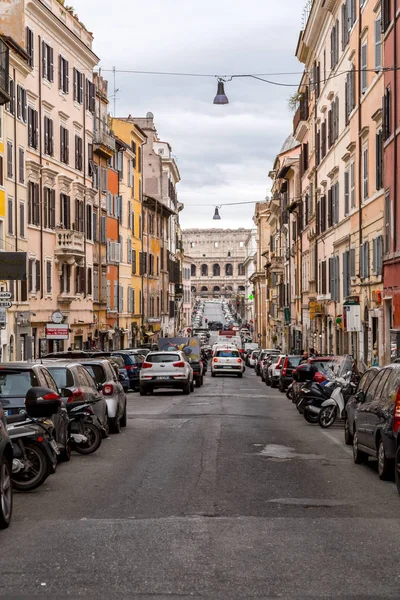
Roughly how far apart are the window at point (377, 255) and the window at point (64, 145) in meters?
22.0

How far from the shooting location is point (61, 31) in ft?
163

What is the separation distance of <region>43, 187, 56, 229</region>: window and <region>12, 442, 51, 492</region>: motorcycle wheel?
36550 millimetres

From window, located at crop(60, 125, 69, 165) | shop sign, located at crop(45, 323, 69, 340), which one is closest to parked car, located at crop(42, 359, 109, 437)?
shop sign, located at crop(45, 323, 69, 340)

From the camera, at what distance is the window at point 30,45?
1773 inches

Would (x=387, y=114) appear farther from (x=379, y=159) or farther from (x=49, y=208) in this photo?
(x=49, y=208)

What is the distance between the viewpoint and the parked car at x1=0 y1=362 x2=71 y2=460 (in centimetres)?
1388

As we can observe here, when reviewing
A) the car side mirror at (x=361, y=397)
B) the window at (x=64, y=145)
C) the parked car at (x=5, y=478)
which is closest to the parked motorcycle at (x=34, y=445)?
the parked car at (x=5, y=478)

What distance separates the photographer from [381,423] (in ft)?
45.4

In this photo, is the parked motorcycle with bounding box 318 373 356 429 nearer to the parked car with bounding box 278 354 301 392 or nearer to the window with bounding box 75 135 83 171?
the parked car with bounding box 278 354 301 392

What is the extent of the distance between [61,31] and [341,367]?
29.1m

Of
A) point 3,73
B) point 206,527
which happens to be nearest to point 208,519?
point 206,527

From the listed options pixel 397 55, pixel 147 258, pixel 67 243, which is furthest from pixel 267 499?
pixel 147 258

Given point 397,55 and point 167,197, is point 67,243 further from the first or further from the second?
point 167,197

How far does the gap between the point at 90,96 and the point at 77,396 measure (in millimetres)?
42220
